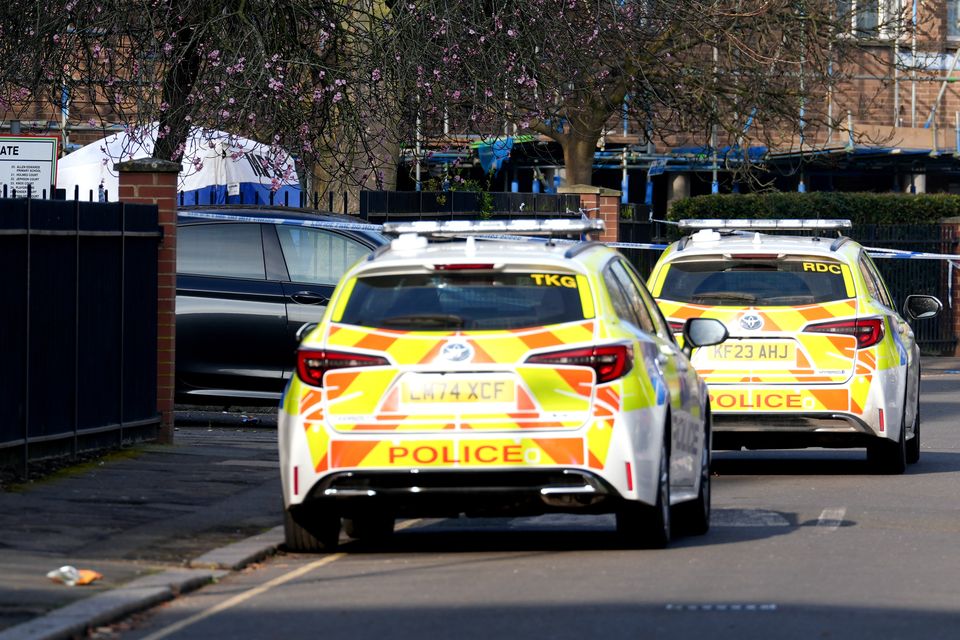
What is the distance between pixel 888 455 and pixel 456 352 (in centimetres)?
567

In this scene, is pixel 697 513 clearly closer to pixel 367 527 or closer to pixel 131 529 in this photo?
pixel 367 527

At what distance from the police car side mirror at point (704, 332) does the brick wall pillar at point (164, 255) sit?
479 cm

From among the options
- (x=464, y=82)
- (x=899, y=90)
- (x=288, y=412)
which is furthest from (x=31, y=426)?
(x=899, y=90)

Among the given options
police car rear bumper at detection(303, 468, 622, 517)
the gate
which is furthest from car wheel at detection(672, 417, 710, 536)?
the gate

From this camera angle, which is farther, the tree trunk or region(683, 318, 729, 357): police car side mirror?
the tree trunk

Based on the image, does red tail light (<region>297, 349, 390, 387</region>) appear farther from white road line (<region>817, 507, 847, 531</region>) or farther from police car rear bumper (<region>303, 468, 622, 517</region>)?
white road line (<region>817, 507, 847, 531</region>)

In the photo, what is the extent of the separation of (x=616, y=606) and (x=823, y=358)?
19.3 ft

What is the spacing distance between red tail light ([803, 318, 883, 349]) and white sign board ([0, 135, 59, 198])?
25.9 ft

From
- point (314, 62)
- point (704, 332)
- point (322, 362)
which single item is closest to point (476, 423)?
point (322, 362)

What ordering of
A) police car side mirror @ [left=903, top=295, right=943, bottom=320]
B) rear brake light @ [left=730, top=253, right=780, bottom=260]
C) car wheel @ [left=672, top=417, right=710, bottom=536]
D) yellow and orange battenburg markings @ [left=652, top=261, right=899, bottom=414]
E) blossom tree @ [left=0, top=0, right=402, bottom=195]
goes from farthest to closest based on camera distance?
blossom tree @ [left=0, top=0, right=402, bottom=195], police car side mirror @ [left=903, top=295, right=943, bottom=320], rear brake light @ [left=730, top=253, right=780, bottom=260], yellow and orange battenburg markings @ [left=652, top=261, right=899, bottom=414], car wheel @ [left=672, top=417, right=710, bottom=536]

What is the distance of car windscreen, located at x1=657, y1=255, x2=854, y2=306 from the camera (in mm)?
13938

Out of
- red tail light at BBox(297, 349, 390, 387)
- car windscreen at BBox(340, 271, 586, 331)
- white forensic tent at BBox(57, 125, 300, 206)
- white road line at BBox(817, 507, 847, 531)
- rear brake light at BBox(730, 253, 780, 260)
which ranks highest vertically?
white forensic tent at BBox(57, 125, 300, 206)

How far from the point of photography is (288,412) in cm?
959

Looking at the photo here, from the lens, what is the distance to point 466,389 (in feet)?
30.6
